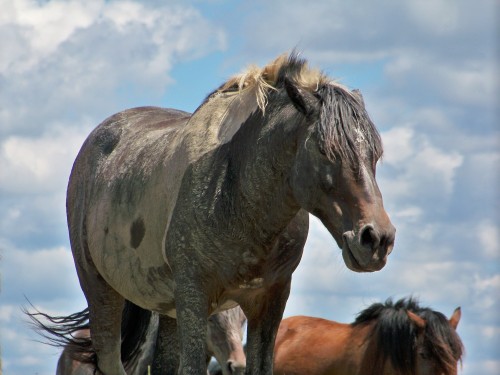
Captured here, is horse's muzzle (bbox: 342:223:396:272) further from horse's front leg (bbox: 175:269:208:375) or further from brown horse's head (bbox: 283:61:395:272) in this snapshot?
horse's front leg (bbox: 175:269:208:375)

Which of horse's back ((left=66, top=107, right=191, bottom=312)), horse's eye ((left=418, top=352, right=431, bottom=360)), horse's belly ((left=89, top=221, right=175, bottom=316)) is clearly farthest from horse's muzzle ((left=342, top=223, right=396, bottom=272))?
horse's eye ((left=418, top=352, right=431, bottom=360))

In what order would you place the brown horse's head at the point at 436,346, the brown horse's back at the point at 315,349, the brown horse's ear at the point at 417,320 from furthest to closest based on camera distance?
the brown horse's back at the point at 315,349 < the brown horse's ear at the point at 417,320 < the brown horse's head at the point at 436,346

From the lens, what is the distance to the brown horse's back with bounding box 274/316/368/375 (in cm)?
1525

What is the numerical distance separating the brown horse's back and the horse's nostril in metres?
9.10

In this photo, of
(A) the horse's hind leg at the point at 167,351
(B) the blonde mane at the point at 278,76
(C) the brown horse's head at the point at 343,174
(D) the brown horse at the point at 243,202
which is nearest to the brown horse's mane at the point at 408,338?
(A) the horse's hind leg at the point at 167,351

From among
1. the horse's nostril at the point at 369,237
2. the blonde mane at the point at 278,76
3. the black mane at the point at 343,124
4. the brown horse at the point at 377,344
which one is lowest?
the horse's nostril at the point at 369,237

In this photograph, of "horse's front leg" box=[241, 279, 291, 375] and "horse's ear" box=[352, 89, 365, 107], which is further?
"horse's front leg" box=[241, 279, 291, 375]

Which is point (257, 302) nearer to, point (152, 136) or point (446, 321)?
point (152, 136)

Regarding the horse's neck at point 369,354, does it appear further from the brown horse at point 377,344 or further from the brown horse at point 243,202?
the brown horse at point 243,202

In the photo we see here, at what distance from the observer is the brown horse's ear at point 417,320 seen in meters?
14.4

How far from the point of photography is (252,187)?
Result: 6.79 metres

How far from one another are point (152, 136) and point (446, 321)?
7235 millimetres

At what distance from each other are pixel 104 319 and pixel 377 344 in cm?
688

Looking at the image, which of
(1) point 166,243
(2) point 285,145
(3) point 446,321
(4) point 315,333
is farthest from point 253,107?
(4) point 315,333
